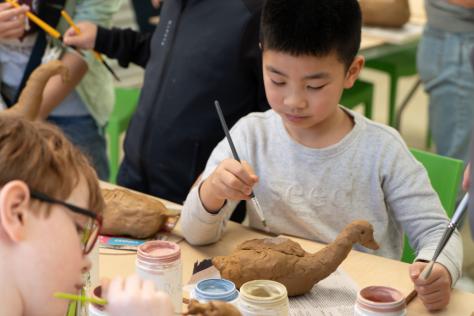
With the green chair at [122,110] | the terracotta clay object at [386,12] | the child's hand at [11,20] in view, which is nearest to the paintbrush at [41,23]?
the child's hand at [11,20]

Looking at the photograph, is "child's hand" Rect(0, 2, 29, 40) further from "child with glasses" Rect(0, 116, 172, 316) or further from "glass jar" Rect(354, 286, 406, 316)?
"glass jar" Rect(354, 286, 406, 316)

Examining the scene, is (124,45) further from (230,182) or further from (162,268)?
(162,268)

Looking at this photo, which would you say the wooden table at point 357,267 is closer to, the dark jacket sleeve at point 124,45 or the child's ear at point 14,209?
the child's ear at point 14,209

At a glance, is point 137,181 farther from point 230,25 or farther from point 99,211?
point 99,211

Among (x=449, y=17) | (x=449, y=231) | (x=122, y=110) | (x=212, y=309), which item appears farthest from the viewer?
(x=122, y=110)

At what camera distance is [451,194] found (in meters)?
1.62

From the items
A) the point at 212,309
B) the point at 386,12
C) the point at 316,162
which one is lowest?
the point at 386,12

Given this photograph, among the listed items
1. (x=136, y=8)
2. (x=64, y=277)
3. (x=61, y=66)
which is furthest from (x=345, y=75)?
(x=136, y=8)

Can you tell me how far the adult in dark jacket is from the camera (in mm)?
1765

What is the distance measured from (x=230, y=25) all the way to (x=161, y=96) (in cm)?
26

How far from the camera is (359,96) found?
124 inches

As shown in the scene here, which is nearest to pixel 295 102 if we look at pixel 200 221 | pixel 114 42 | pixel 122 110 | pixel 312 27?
pixel 312 27

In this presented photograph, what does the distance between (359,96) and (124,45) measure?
4.61 ft

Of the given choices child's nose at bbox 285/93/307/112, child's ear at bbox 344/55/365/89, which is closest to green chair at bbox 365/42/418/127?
child's ear at bbox 344/55/365/89
